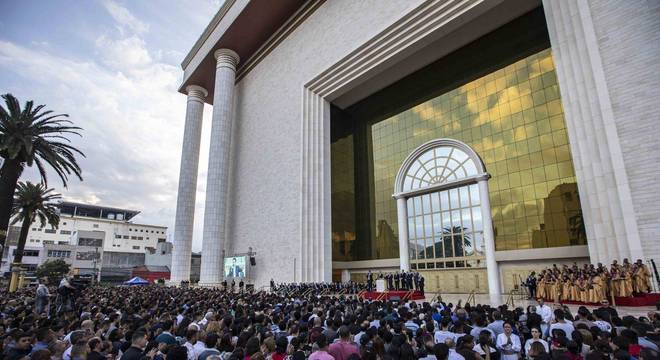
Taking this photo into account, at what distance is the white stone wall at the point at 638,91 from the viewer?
11828 millimetres

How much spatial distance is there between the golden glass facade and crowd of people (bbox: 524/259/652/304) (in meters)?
5.84

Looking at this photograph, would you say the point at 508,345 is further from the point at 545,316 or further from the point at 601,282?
the point at 601,282

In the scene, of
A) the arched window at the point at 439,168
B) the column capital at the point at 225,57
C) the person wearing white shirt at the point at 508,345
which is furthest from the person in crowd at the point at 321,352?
the column capital at the point at 225,57

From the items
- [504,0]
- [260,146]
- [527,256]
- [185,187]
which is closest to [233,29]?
[260,146]

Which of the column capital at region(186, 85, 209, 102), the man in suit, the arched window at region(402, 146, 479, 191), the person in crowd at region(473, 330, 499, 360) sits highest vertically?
the column capital at region(186, 85, 209, 102)

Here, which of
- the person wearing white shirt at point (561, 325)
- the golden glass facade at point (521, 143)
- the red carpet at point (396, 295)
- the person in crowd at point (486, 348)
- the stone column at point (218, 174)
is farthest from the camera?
the stone column at point (218, 174)

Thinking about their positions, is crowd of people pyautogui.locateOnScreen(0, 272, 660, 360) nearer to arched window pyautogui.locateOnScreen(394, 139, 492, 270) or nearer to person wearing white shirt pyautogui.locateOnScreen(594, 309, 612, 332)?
person wearing white shirt pyautogui.locateOnScreen(594, 309, 612, 332)

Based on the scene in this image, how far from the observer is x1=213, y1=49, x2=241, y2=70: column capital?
1351 inches

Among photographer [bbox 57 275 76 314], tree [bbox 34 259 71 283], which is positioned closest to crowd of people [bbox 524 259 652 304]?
photographer [bbox 57 275 76 314]

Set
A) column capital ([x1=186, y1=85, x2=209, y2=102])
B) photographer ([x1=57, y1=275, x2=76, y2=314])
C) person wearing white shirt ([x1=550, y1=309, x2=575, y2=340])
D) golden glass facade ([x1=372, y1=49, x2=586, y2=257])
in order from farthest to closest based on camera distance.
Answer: column capital ([x1=186, y1=85, x2=209, y2=102]) < golden glass facade ([x1=372, y1=49, x2=586, y2=257]) < photographer ([x1=57, y1=275, x2=76, y2=314]) < person wearing white shirt ([x1=550, y1=309, x2=575, y2=340])

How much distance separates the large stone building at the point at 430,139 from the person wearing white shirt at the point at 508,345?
979 cm

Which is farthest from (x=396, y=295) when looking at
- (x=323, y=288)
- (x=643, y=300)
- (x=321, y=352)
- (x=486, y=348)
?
(x=321, y=352)

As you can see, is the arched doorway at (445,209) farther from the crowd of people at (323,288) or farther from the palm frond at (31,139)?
the palm frond at (31,139)

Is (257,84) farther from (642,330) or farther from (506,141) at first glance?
(642,330)
